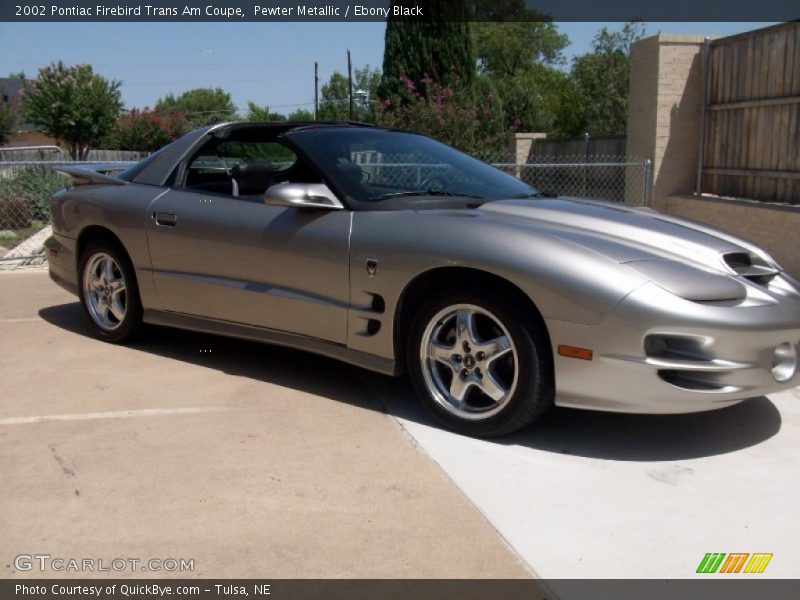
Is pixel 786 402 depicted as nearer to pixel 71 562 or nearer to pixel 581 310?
pixel 581 310

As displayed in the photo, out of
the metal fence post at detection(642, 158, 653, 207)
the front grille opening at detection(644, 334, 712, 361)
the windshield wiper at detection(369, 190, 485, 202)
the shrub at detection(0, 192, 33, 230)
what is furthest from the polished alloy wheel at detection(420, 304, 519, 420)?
the shrub at detection(0, 192, 33, 230)

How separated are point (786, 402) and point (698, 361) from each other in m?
1.45

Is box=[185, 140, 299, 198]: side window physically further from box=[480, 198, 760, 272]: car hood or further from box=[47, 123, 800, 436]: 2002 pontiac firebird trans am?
box=[480, 198, 760, 272]: car hood

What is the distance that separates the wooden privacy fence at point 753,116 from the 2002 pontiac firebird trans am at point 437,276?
5.00 metres

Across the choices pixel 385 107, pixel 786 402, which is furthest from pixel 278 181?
pixel 385 107

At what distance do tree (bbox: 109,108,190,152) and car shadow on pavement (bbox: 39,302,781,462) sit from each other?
32.2 metres

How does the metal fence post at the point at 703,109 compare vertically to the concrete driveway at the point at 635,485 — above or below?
above

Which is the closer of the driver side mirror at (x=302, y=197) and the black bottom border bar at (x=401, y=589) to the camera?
the black bottom border bar at (x=401, y=589)

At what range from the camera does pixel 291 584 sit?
2.96 meters

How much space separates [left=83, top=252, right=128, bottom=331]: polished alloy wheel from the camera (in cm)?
606

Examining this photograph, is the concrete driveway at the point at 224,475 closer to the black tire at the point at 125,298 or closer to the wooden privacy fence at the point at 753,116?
the black tire at the point at 125,298

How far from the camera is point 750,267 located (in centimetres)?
440

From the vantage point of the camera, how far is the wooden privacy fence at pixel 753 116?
9.13m

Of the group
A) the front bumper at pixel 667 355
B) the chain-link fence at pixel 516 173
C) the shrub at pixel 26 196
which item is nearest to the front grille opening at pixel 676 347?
the front bumper at pixel 667 355
